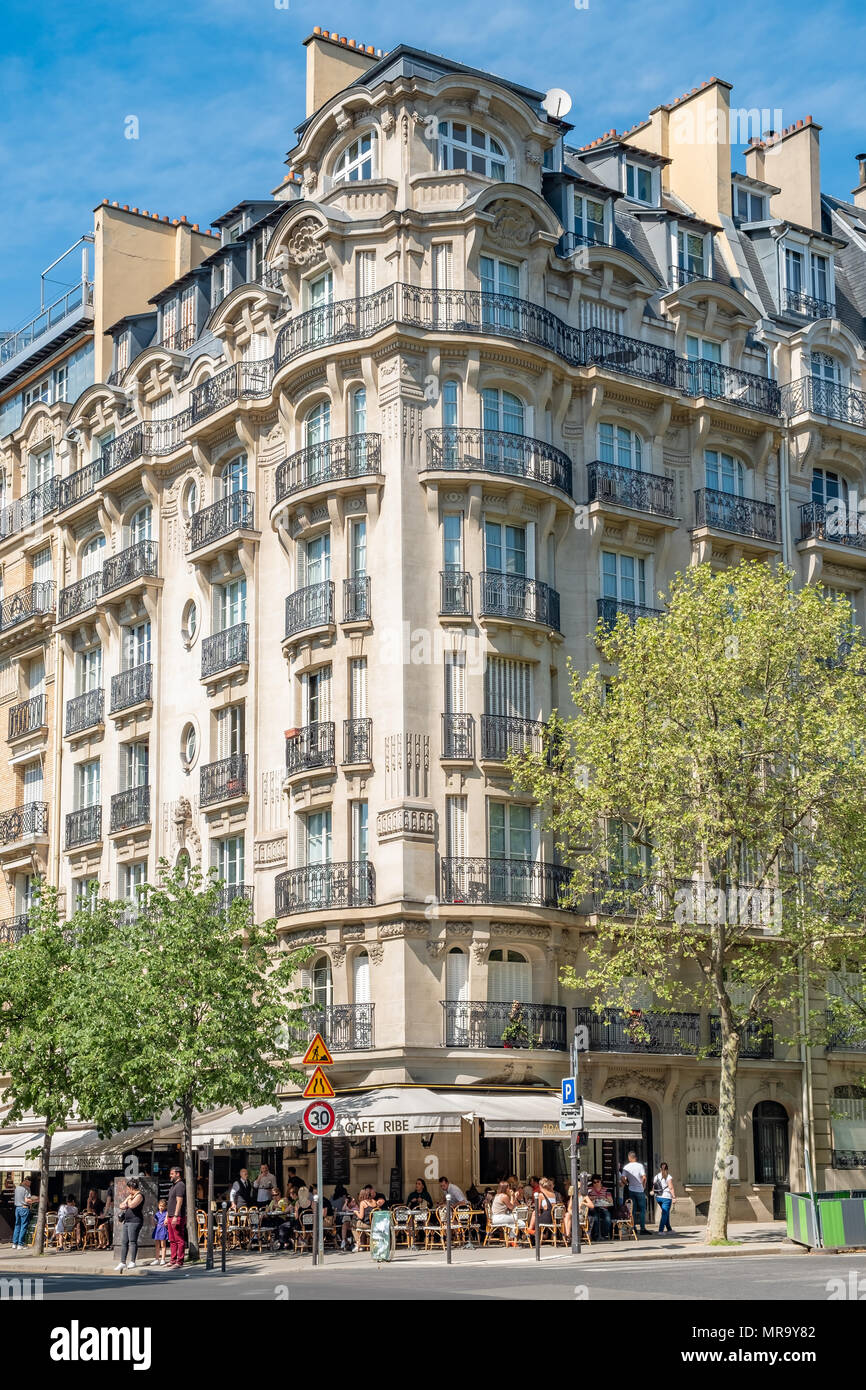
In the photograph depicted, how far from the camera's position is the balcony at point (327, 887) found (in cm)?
3538

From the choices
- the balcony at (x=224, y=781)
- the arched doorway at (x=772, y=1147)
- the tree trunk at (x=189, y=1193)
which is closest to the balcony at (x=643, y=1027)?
the arched doorway at (x=772, y=1147)

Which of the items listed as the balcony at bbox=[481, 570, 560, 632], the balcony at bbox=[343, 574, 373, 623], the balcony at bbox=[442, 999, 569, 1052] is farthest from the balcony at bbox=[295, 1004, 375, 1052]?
the balcony at bbox=[481, 570, 560, 632]

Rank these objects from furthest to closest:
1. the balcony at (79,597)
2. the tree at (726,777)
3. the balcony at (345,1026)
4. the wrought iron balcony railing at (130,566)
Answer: the balcony at (79,597), the wrought iron balcony railing at (130,566), the balcony at (345,1026), the tree at (726,777)

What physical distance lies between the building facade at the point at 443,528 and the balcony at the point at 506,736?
65 millimetres

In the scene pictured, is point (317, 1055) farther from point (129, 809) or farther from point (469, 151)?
point (469, 151)

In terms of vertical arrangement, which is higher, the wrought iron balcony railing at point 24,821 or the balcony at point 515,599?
the balcony at point 515,599

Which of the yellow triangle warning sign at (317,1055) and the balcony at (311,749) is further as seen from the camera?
the balcony at (311,749)

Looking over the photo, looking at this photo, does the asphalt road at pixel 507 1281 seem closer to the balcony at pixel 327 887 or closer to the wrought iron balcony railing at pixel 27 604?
the balcony at pixel 327 887

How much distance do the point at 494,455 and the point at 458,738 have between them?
588cm

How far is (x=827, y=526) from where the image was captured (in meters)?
43.1

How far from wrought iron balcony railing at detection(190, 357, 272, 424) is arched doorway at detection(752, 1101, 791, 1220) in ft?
61.3

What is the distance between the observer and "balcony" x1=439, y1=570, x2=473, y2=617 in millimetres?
36438

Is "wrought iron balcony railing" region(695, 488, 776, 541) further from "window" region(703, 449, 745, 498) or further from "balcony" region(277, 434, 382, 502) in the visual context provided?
"balcony" region(277, 434, 382, 502)
